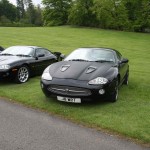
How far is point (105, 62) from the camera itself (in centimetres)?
891

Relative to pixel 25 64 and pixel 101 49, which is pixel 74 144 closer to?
pixel 101 49

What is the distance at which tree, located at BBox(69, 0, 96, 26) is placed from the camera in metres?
58.9

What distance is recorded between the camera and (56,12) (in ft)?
235

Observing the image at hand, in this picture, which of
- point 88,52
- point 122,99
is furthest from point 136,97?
point 88,52

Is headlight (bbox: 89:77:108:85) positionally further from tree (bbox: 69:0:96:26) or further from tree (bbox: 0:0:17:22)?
tree (bbox: 0:0:17:22)

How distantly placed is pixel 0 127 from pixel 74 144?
5.13ft

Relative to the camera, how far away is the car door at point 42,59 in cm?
1148

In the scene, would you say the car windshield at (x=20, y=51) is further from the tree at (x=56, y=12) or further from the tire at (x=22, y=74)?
the tree at (x=56, y=12)

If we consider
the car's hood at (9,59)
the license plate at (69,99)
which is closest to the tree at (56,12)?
the car's hood at (9,59)

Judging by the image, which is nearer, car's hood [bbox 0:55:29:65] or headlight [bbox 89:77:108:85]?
headlight [bbox 89:77:108:85]

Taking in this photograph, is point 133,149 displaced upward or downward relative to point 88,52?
downward

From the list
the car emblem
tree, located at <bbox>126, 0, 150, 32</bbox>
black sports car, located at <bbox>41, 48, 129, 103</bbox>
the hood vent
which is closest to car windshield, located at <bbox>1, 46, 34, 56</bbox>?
black sports car, located at <bbox>41, 48, 129, 103</bbox>

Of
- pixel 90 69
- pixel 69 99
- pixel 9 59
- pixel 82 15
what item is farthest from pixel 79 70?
pixel 82 15

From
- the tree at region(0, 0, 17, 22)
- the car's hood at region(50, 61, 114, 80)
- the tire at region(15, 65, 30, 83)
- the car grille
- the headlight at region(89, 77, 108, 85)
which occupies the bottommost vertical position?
the tree at region(0, 0, 17, 22)
